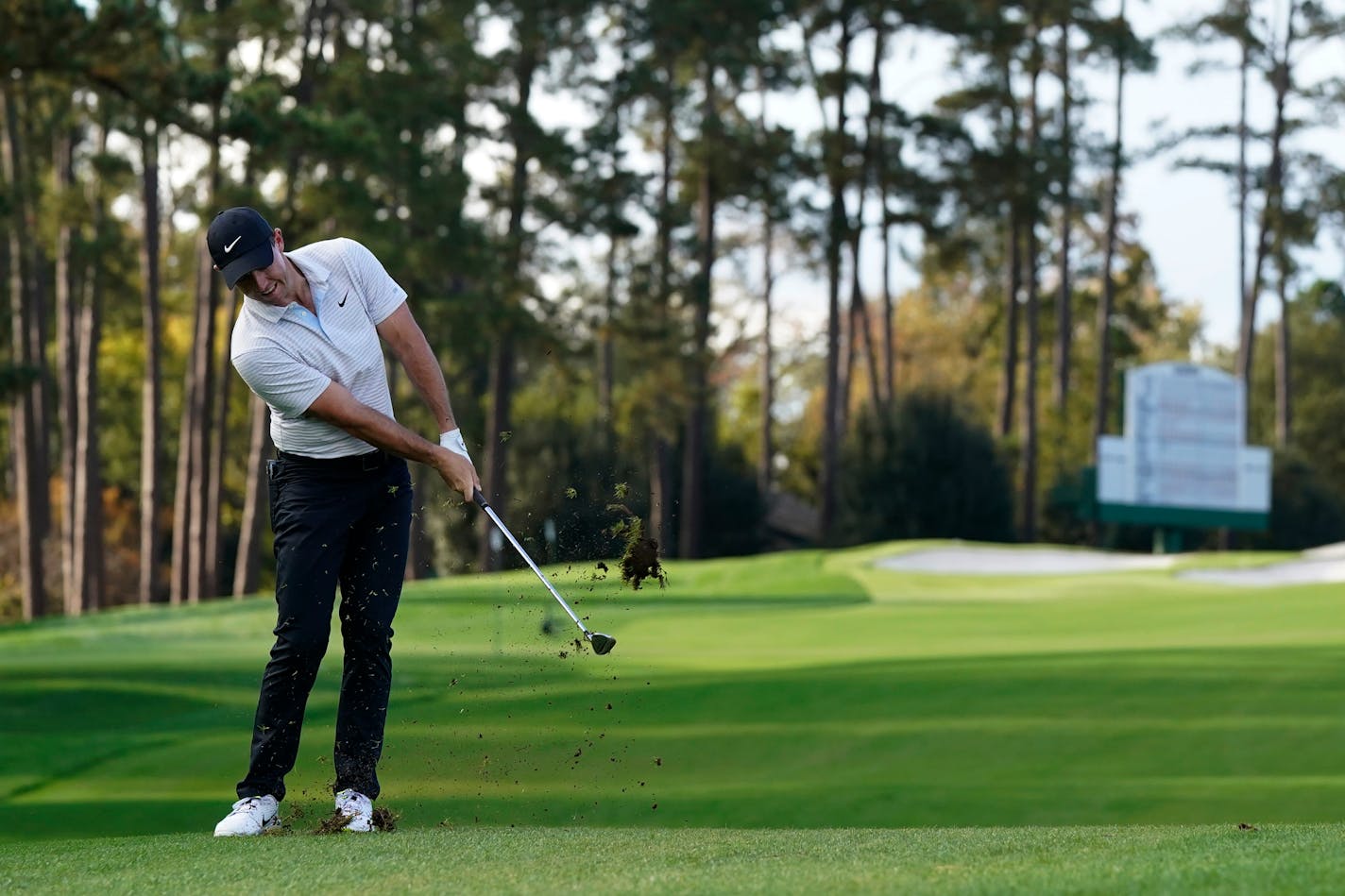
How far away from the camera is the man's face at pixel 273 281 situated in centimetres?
498

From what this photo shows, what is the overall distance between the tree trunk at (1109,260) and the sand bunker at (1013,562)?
1673 cm

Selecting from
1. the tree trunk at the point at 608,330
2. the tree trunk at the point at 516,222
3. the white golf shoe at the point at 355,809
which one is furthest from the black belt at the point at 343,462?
the tree trunk at the point at 516,222

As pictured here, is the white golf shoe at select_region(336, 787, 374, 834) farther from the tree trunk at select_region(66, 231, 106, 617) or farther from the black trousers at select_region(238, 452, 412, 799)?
the tree trunk at select_region(66, 231, 106, 617)

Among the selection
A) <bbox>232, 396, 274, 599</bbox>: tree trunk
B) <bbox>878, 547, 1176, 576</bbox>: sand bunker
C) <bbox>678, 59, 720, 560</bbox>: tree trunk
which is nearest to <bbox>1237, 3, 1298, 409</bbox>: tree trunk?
<bbox>678, 59, 720, 560</bbox>: tree trunk

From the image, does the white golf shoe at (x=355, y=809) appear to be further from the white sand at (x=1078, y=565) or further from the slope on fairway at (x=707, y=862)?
the white sand at (x=1078, y=565)

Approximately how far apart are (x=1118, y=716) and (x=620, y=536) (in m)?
3.45

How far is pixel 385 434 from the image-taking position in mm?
5094

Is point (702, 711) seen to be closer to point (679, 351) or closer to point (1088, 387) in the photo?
point (679, 351)

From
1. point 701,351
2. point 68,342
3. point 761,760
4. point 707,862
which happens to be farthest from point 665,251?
point 707,862

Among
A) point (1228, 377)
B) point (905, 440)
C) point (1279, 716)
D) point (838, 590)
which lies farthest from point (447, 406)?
point (905, 440)

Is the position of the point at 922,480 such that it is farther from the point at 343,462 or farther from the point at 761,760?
the point at 343,462

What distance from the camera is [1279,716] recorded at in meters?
8.06

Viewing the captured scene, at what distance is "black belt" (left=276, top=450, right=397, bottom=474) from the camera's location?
524 centimetres

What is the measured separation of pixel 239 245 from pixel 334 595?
1081mm
